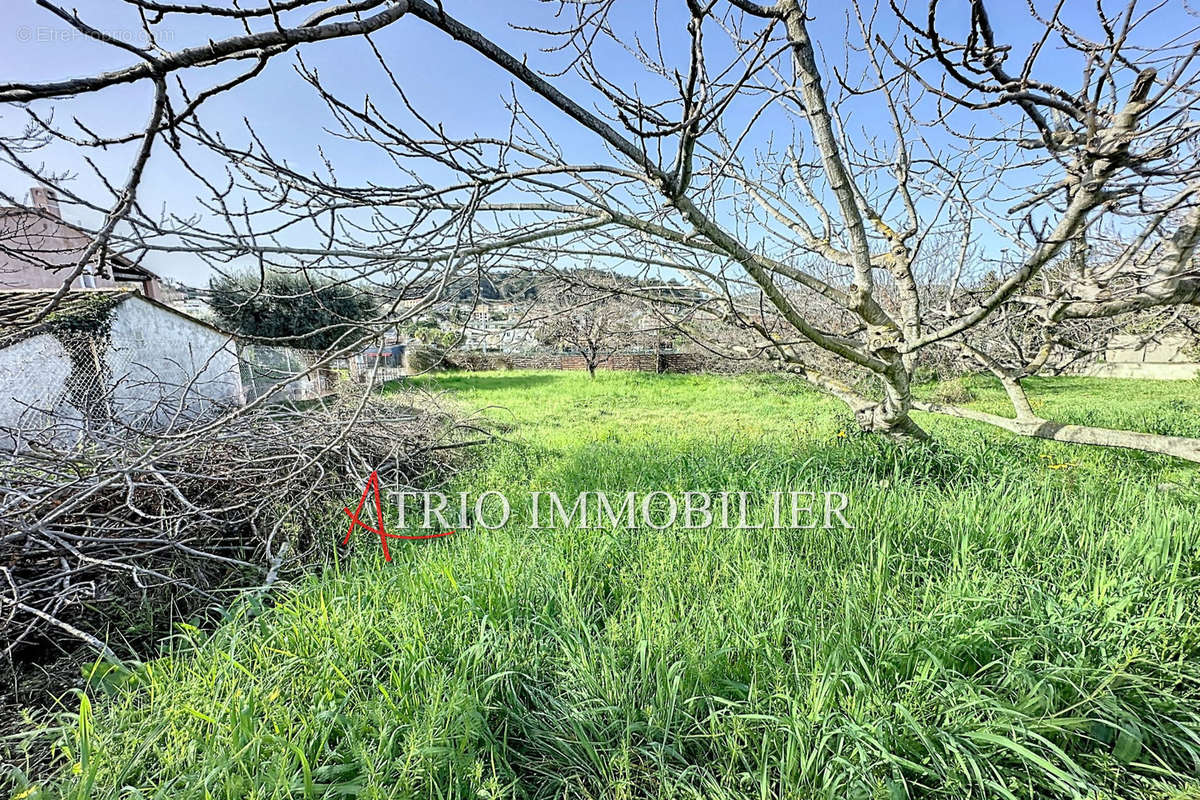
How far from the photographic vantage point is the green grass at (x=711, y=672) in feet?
4.32

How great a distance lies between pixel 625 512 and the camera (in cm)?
312

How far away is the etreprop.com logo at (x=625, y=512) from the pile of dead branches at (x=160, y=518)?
1.51 feet

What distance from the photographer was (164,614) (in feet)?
8.12

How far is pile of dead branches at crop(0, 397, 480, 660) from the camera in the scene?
2240 mm

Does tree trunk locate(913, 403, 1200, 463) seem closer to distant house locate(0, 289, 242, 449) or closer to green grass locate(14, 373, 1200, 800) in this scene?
green grass locate(14, 373, 1200, 800)

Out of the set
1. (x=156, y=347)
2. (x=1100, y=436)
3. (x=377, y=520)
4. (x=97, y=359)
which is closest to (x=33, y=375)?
(x=97, y=359)

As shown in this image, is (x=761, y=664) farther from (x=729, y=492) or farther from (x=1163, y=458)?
(x=1163, y=458)

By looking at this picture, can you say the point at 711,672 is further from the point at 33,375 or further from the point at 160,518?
the point at 33,375

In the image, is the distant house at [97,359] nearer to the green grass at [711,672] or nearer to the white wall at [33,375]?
the white wall at [33,375]

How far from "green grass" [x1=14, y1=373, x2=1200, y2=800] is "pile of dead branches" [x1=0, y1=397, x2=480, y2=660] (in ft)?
1.90

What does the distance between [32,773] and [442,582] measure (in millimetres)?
1390

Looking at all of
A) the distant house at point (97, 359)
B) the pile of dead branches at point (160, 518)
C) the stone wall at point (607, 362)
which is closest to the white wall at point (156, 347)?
the distant house at point (97, 359)

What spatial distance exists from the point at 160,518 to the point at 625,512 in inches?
99.3

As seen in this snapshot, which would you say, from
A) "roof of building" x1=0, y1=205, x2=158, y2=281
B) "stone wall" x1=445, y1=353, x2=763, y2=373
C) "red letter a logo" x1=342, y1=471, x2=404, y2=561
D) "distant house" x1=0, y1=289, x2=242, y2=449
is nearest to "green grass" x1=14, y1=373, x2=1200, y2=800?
"red letter a logo" x1=342, y1=471, x2=404, y2=561
